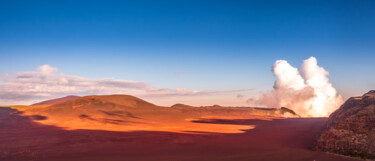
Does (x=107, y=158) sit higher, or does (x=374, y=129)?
(x=374, y=129)

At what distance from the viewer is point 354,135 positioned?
1131 cm

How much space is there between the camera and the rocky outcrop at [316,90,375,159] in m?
10.6

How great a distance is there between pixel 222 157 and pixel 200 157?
1.07 metres

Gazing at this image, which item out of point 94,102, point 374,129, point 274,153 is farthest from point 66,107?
point 374,129

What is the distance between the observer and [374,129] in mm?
10953

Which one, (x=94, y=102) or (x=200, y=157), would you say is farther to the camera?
(x=94, y=102)

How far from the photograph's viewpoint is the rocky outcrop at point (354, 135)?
10.6 metres

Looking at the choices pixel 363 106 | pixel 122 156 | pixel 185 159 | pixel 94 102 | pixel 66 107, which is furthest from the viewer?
pixel 94 102

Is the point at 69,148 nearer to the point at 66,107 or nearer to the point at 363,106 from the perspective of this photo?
the point at 363,106

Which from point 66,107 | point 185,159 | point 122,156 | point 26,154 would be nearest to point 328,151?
point 185,159

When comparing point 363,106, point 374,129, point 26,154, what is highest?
point 363,106

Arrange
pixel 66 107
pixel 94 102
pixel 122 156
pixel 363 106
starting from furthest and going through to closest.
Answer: pixel 94 102
pixel 66 107
pixel 363 106
pixel 122 156

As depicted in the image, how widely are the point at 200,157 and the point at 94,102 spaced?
5457 centimetres

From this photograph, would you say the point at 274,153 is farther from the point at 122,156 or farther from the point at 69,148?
the point at 69,148
